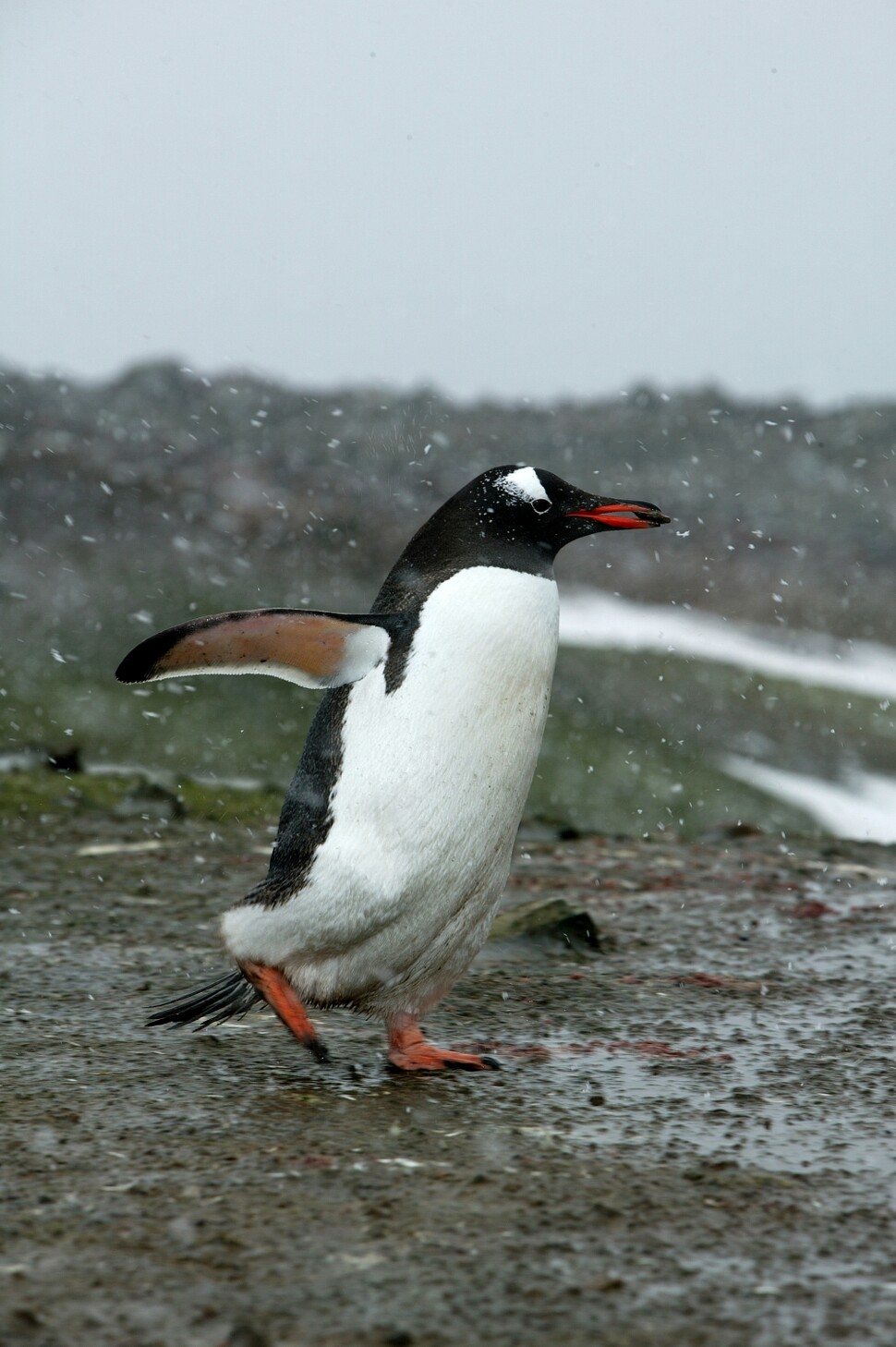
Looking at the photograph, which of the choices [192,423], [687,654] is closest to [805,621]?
[687,654]

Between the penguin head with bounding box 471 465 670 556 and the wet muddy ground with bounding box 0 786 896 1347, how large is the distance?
3.55 ft

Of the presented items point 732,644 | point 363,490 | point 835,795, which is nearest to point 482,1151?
point 835,795

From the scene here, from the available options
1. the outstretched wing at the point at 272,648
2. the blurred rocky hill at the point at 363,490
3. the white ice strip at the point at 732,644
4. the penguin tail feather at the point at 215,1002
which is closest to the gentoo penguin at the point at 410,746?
the outstretched wing at the point at 272,648

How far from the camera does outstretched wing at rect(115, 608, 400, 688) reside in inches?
112

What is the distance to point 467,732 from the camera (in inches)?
114

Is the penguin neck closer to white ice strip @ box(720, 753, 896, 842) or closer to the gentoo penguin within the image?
the gentoo penguin

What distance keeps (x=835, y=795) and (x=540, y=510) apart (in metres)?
6.99

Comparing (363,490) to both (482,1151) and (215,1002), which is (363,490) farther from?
(482,1151)


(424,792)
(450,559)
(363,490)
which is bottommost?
(424,792)

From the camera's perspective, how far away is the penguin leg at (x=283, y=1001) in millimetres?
2992

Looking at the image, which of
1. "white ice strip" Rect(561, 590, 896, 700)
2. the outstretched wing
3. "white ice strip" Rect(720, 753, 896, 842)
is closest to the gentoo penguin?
the outstretched wing

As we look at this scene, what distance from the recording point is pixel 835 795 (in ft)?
31.3

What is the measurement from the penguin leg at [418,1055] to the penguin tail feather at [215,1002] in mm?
313

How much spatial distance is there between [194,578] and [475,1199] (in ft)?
36.9
